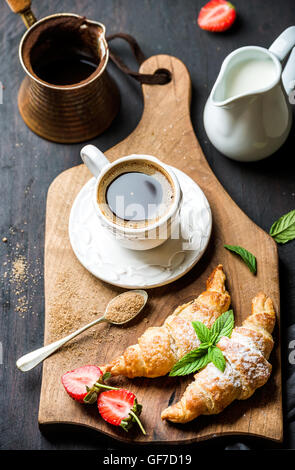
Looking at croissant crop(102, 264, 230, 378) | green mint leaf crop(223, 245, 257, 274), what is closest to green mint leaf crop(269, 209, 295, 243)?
green mint leaf crop(223, 245, 257, 274)

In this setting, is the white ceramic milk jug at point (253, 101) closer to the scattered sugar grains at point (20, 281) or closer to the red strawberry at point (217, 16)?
the red strawberry at point (217, 16)

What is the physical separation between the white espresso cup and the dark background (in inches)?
14.0

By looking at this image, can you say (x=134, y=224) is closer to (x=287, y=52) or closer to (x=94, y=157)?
(x=94, y=157)

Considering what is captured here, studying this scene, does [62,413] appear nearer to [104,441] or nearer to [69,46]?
[104,441]

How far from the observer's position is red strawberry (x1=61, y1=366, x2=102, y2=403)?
1430 millimetres

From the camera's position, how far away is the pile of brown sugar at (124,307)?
61.0 inches

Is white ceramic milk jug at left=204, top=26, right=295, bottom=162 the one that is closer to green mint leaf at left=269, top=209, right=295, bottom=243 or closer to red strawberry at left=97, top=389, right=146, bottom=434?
green mint leaf at left=269, top=209, right=295, bottom=243

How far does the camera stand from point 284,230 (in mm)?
1730

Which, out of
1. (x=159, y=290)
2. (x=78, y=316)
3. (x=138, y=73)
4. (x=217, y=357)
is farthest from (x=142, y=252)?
(x=138, y=73)

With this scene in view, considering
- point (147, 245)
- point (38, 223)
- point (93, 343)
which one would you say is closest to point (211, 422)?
point (93, 343)

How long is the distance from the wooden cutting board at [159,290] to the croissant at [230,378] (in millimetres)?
61

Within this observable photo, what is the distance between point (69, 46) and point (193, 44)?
1.75 feet

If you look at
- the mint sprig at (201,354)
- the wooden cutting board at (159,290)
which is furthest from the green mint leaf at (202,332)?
the wooden cutting board at (159,290)

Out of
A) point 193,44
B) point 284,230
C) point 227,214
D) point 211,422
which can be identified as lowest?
point 211,422
